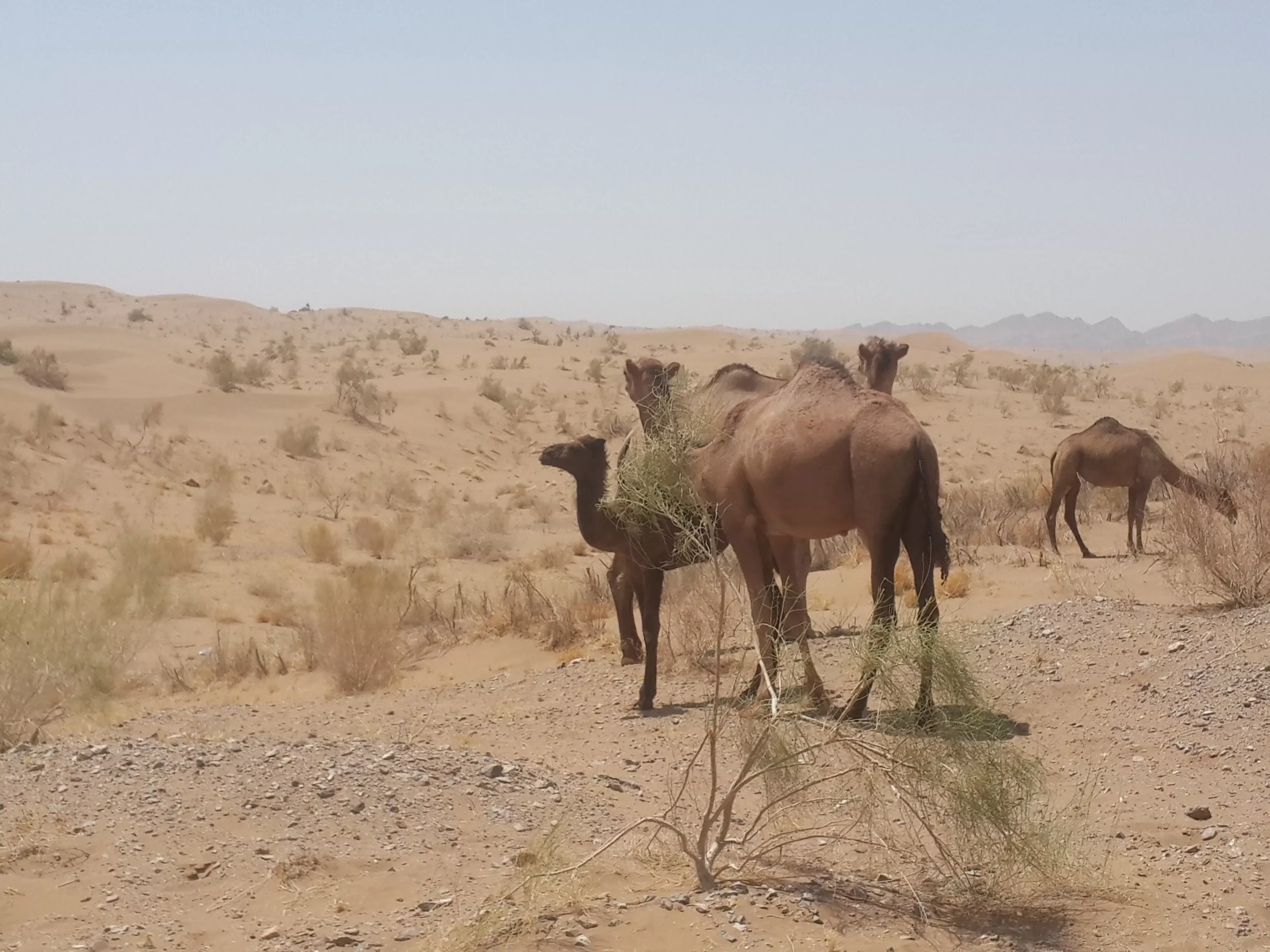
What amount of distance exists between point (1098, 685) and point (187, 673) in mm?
8746

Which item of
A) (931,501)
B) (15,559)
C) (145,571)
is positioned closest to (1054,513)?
(931,501)

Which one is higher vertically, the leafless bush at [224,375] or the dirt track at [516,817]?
the leafless bush at [224,375]

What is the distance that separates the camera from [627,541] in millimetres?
10031

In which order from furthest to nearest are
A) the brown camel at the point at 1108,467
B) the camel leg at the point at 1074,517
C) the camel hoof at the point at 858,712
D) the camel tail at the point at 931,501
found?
the brown camel at the point at 1108,467 < the camel leg at the point at 1074,517 < the camel tail at the point at 931,501 < the camel hoof at the point at 858,712

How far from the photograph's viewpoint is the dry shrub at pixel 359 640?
1216 centimetres

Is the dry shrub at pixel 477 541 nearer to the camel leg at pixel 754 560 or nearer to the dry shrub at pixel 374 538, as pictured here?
the dry shrub at pixel 374 538

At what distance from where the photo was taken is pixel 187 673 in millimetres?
13328

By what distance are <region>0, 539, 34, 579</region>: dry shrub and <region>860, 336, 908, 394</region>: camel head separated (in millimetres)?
10226

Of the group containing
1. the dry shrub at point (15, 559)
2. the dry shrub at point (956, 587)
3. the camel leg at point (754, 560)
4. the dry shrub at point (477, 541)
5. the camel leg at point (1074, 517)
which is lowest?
the dry shrub at point (477, 541)

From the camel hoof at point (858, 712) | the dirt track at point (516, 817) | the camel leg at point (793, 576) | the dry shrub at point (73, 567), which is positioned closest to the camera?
the dirt track at point (516, 817)

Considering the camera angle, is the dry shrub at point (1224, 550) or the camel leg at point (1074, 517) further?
the camel leg at point (1074, 517)

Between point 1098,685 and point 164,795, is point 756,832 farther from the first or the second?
point 1098,685

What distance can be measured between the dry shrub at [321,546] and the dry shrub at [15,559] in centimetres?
403

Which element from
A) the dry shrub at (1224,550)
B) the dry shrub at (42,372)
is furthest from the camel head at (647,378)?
the dry shrub at (42,372)
